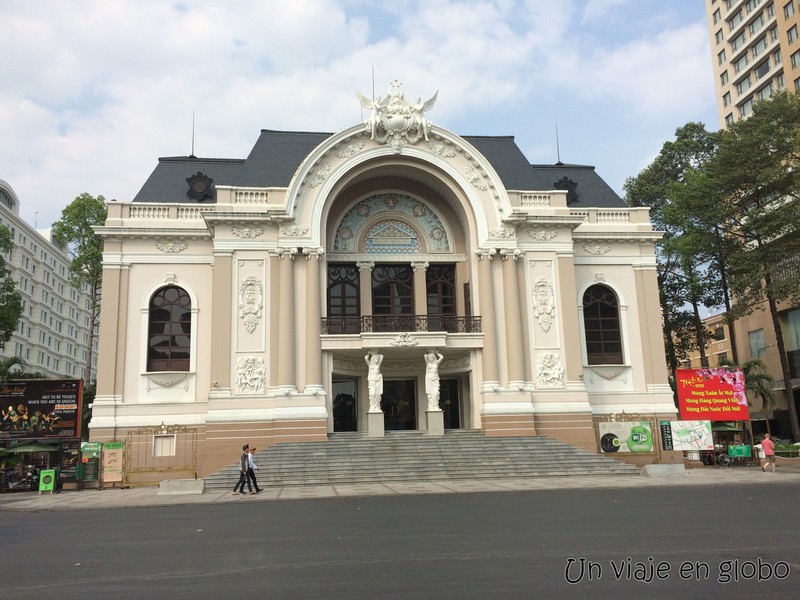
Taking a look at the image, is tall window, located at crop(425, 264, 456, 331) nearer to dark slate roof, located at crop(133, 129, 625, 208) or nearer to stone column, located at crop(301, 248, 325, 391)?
dark slate roof, located at crop(133, 129, 625, 208)

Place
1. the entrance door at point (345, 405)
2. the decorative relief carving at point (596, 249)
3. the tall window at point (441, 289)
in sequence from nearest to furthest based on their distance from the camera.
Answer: the entrance door at point (345, 405)
the tall window at point (441, 289)
the decorative relief carving at point (596, 249)

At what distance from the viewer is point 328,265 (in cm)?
3180

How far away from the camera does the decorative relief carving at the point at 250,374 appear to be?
28.0 metres

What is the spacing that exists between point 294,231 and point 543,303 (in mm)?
11017

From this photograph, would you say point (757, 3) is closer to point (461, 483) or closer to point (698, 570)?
point (461, 483)

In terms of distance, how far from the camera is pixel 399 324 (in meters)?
30.8

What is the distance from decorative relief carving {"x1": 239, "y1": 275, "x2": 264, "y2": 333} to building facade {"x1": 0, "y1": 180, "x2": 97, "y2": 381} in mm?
50588

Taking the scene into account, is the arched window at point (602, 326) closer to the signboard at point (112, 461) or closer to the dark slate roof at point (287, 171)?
the dark slate roof at point (287, 171)

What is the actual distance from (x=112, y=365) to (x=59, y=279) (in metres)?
68.0

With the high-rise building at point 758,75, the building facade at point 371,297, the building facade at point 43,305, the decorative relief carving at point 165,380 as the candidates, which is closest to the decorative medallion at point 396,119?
the building facade at point 371,297

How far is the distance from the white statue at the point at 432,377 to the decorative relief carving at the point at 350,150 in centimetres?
903

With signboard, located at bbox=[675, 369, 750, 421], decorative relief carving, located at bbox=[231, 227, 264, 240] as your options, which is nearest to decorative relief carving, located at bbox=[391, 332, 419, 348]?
decorative relief carving, located at bbox=[231, 227, 264, 240]

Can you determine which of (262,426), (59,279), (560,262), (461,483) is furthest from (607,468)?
(59,279)

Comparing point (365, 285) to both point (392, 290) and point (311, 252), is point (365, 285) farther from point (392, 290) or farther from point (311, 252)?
point (311, 252)
